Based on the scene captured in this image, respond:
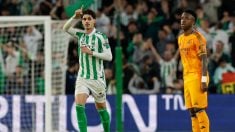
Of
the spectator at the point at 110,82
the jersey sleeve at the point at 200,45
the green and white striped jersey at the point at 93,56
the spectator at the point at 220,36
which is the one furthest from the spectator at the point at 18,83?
the jersey sleeve at the point at 200,45

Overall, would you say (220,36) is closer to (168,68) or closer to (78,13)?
(168,68)

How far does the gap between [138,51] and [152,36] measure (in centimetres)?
70

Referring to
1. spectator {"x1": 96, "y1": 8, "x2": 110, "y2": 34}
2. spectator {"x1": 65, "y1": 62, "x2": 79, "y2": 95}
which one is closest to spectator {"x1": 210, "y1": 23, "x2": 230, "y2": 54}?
spectator {"x1": 96, "y1": 8, "x2": 110, "y2": 34}

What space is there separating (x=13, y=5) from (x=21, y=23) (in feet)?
A: 17.2

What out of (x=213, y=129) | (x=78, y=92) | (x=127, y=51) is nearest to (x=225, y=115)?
(x=213, y=129)

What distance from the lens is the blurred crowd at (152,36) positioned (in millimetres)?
21031

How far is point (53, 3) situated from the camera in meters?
23.7

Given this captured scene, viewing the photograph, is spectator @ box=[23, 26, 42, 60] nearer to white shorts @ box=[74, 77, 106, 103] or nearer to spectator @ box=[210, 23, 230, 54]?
spectator @ box=[210, 23, 230, 54]

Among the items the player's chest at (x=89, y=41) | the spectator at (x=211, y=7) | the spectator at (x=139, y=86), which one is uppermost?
the spectator at (x=211, y=7)

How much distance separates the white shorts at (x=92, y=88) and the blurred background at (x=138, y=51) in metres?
3.80

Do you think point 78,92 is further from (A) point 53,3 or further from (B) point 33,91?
(A) point 53,3

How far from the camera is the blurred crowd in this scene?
69.0 feet

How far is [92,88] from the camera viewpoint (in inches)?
572

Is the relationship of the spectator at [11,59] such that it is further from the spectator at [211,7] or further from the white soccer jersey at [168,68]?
the spectator at [211,7]
